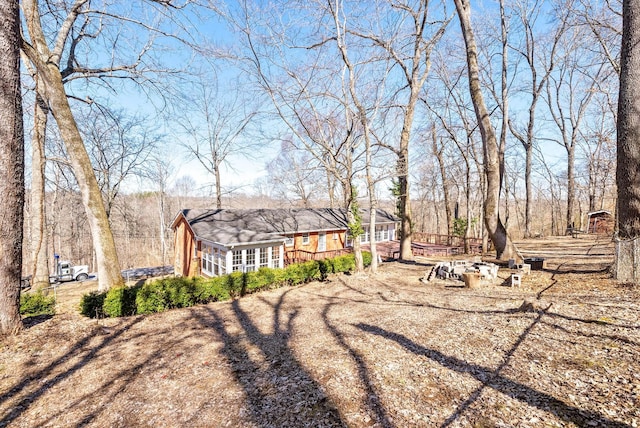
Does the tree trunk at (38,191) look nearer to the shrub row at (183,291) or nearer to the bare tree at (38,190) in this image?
the bare tree at (38,190)

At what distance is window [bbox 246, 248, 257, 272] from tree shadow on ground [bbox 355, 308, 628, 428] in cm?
1112

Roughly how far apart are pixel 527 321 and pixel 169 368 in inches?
258

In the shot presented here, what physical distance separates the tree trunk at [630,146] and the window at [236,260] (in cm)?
1362

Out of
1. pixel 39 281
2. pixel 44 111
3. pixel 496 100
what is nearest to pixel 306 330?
pixel 39 281

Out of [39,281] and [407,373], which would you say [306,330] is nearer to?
[407,373]

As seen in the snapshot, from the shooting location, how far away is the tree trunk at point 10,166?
17.7ft

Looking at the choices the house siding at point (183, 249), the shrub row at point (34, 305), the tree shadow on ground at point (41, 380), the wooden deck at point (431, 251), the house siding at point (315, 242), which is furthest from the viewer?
the wooden deck at point (431, 251)

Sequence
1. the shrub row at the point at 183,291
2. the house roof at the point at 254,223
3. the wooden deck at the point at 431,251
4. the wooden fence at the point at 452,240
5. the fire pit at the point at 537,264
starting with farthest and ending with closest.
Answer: the wooden fence at the point at 452,240, the wooden deck at the point at 431,251, the house roof at the point at 254,223, the fire pit at the point at 537,264, the shrub row at the point at 183,291

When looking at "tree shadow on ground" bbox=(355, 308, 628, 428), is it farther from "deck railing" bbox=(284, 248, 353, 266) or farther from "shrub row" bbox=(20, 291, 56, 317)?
"deck railing" bbox=(284, 248, 353, 266)

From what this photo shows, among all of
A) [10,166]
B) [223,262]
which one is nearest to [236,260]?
[223,262]

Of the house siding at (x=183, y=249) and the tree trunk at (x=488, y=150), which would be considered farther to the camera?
the house siding at (x=183, y=249)

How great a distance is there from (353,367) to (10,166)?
708cm

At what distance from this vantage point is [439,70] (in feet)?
63.6

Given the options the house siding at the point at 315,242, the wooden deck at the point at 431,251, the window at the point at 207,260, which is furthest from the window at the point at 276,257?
the wooden deck at the point at 431,251
